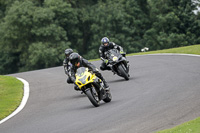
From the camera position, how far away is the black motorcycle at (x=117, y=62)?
16734 mm

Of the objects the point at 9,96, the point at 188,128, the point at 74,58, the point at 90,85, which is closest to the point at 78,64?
the point at 74,58

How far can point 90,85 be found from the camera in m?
11.9

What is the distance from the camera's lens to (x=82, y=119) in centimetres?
1048

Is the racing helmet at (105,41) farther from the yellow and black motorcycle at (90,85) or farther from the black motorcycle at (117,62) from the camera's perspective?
the yellow and black motorcycle at (90,85)

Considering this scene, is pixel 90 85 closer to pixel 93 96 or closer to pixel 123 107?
pixel 93 96

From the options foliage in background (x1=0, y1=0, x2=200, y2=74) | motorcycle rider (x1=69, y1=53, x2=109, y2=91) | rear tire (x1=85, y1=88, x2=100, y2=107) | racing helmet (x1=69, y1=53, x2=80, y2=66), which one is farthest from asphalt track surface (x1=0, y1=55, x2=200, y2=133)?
foliage in background (x1=0, y1=0, x2=200, y2=74)

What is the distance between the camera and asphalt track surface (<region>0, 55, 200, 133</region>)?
9.21 meters

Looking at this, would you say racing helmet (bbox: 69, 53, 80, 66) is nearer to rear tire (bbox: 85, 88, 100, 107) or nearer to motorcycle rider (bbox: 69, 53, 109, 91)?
motorcycle rider (bbox: 69, 53, 109, 91)

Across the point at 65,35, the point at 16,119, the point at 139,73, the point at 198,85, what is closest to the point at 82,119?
the point at 16,119

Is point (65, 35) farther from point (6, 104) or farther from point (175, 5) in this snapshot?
point (6, 104)

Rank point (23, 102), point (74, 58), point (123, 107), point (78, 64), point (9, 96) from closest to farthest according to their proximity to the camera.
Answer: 1. point (123, 107)
2. point (74, 58)
3. point (78, 64)
4. point (23, 102)
5. point (9, 96)

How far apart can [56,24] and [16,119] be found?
43043mm

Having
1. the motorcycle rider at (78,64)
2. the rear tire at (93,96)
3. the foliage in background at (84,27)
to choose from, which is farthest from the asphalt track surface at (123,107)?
the foliage in background at (84,27)

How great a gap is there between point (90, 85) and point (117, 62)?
16.2ft
